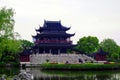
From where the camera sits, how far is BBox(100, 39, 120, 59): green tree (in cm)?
7764

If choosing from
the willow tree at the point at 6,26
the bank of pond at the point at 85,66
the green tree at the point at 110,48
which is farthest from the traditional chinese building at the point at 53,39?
the willow tree at the point at 6,26

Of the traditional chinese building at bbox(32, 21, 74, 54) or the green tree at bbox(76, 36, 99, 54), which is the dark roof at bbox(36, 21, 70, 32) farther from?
the green tree at bbox(76, 36, 99, 54)

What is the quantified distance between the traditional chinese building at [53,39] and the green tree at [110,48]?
9998 millimetres

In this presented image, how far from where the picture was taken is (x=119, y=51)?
263ft

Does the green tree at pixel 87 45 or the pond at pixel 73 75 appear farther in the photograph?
the green tree at pixel 87 45

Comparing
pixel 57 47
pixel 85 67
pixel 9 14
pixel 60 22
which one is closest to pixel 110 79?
pixel 9 14

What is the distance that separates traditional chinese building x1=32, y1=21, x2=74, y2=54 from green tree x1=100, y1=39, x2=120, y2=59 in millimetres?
9998

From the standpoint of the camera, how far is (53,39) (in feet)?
261

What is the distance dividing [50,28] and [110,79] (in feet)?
158

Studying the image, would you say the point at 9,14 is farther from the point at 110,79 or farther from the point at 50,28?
the point at 50,28

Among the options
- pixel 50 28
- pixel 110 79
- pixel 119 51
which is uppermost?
pixel 50 28

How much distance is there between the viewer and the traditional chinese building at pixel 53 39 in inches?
3054

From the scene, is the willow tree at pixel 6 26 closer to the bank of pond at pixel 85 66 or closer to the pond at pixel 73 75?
the pond at pixel 73 75

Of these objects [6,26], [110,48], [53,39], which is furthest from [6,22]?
[110,48]
